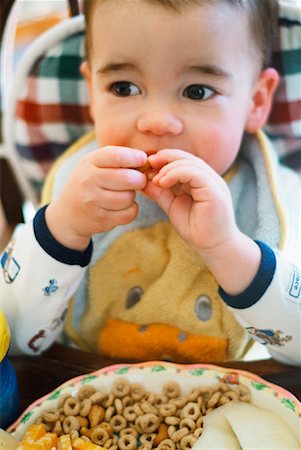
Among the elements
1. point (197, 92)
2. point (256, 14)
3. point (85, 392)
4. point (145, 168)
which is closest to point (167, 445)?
point (85, 392)

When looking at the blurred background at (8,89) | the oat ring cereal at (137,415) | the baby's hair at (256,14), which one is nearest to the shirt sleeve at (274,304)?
the oat ring cereal at (137,415)

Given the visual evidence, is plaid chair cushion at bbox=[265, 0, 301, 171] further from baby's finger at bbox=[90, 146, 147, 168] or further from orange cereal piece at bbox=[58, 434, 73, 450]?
orange cereal piece at bbox=[58, 434, 73, 450]

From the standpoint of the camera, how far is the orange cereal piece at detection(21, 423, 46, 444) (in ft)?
2.39

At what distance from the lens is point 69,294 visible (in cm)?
94

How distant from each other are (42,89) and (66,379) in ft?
1.95

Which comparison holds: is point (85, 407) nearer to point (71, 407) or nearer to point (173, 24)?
point (71, 407)

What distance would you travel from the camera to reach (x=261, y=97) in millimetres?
1041

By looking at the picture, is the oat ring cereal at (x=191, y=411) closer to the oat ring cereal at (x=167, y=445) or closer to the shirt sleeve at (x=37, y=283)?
the oat ring cereal at (x=167, y=445)

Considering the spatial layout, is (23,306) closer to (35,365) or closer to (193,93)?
(35,365)

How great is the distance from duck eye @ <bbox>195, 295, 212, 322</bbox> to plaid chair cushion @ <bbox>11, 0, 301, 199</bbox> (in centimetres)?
37

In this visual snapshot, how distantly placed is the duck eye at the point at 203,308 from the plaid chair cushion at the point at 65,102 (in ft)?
1.22

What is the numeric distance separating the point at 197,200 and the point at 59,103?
1.70ft

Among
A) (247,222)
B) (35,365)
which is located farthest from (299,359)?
(35,365)

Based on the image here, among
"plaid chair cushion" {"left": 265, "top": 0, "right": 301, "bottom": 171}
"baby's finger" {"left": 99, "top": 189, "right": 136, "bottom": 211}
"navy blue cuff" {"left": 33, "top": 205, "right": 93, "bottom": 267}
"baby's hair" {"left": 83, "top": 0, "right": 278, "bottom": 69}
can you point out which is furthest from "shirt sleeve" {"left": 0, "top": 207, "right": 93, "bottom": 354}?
"plaid chair cushion" {"left": 265, "top": 0, "right": 301, "bottom": 171}
